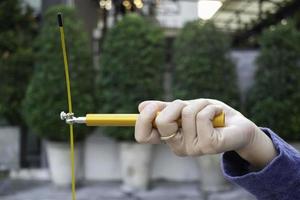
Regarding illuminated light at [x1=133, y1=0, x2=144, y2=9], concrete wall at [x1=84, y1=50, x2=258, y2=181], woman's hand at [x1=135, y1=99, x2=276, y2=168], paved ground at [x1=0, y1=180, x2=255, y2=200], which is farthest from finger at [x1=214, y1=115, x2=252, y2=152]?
illuminated light at [x1=133, y1=0, x2=144, y2=9]

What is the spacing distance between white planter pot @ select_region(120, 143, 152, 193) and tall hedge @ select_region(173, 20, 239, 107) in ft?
2.88

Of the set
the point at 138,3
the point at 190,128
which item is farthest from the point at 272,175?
the point at 138,3

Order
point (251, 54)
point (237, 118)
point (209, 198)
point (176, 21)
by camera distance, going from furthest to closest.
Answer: point (176, 21)
point (251, 54)
point (209, 198)
point (237, 118)

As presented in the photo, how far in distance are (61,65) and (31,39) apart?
1144mm

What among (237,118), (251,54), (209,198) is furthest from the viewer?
(251,54)

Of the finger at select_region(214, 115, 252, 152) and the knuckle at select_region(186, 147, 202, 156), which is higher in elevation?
Result: the finger at select_region(214, 115, 252, 152)

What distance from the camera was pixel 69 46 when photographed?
21.5ft

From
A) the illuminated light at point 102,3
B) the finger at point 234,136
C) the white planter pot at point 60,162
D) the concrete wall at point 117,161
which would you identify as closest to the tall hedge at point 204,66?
the concrete wall at point 117,161

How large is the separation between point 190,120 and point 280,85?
554 cm

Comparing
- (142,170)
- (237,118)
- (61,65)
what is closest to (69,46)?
(61,65)

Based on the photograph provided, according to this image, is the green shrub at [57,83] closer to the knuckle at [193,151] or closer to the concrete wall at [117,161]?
the concrete wall at [117,161]

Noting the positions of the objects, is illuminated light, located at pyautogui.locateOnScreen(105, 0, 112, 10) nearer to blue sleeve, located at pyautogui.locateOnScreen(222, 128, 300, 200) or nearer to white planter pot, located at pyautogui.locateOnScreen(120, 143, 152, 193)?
white planter pot, located at pyautogui.locateOnScreen(120, 143, 152, 193)

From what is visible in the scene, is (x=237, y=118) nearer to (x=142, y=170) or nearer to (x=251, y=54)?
(x=142, y=170)

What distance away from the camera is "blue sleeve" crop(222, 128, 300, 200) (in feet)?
3.93
